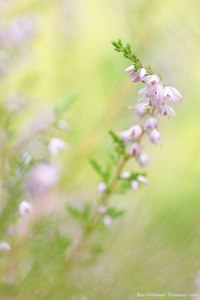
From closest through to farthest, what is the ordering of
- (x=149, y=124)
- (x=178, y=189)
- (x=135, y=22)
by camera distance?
(x=149, y=124) → (x=178, y=189) → (x=135, y=22)

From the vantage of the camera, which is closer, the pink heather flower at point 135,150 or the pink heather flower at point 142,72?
the pink heather flower at point 142,72

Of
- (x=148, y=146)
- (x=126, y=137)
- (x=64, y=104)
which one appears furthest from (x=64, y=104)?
(x=148, y=146)

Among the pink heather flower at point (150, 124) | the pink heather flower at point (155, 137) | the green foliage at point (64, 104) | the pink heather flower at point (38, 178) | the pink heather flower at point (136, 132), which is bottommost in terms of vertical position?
the pink heather flower at point (155, 137)

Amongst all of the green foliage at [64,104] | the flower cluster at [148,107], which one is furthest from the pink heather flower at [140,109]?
the green foliage at [64,104]

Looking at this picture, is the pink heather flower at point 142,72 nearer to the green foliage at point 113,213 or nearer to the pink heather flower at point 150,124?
the pink heather flower at point 150,124

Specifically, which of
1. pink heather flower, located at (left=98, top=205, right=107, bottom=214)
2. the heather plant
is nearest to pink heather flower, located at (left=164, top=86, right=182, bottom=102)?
the heather plant

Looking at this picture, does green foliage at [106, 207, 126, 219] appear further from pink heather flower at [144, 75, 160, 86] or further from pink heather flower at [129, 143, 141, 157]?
pink heather flower at [144, 75, 160, 86]

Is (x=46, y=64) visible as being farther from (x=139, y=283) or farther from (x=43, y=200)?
(x=139, y=283)

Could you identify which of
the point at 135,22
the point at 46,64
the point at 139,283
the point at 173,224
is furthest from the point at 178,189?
the point at 46,64
